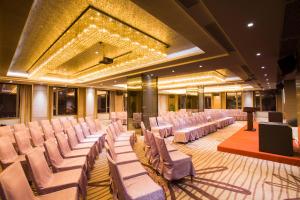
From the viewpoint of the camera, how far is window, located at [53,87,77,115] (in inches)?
534

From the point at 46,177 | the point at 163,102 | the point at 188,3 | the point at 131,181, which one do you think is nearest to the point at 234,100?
the point at 163,102

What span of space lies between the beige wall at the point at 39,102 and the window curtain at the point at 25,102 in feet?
1.44

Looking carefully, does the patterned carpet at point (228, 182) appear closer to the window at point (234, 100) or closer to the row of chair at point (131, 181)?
the row of chair at point (131, 181)

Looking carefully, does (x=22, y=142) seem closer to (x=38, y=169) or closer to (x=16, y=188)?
(x=38, y=169)

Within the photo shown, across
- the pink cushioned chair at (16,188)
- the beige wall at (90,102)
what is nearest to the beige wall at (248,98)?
the beige wall at (90,102)

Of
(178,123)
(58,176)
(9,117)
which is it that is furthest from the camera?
(9,117)

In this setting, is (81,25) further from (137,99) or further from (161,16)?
(137,99)

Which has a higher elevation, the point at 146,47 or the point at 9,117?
the point at 146,47

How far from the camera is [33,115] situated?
11.4m

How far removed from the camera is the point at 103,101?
17.4m

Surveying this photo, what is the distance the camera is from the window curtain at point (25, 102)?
11.4 meters

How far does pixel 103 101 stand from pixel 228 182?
1541cm

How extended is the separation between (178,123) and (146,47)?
3.96 meters

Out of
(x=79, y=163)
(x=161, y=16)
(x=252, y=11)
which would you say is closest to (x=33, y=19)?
(x=161, y=16)
